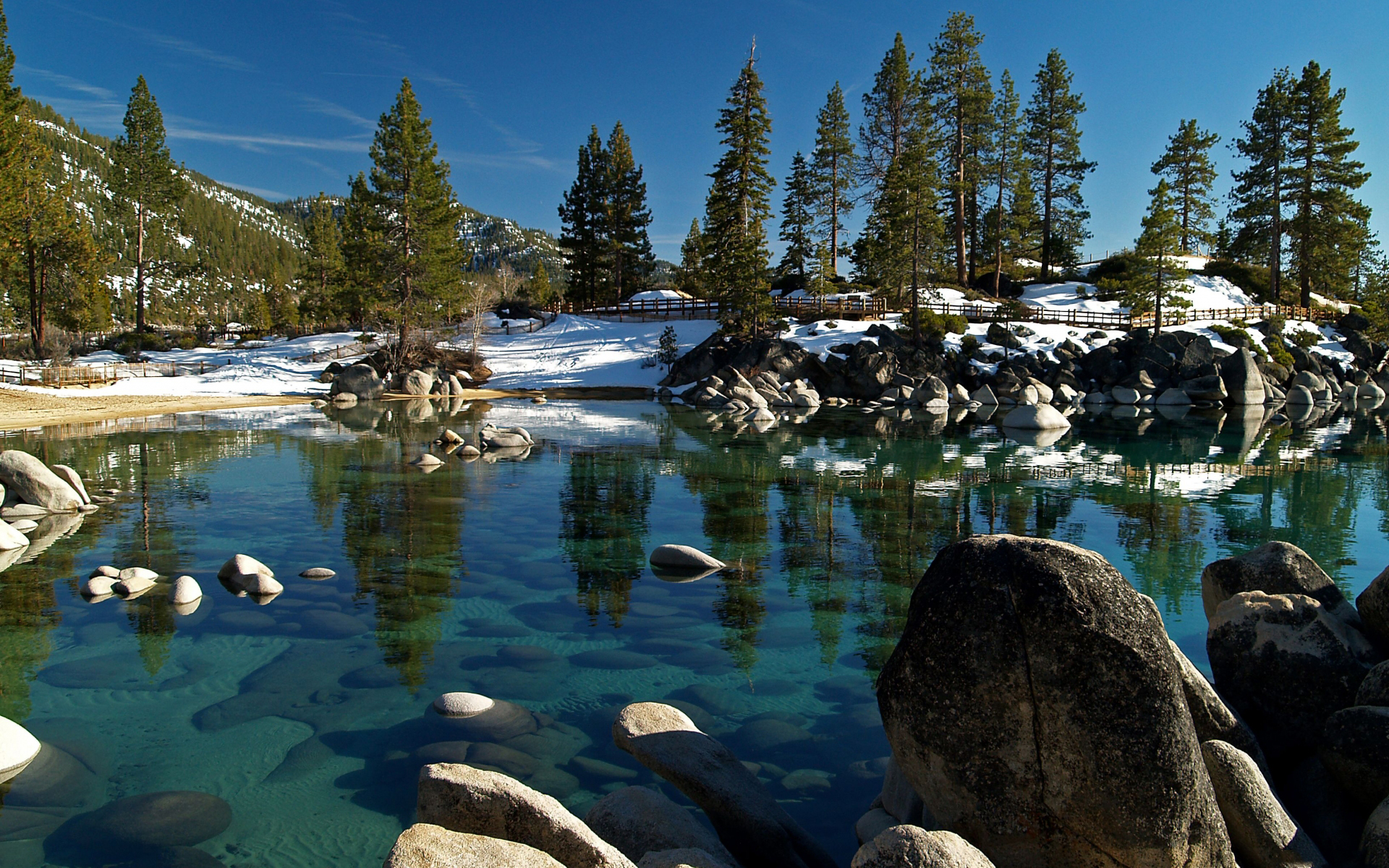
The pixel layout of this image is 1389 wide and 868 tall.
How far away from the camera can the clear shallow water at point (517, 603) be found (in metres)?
→ 5.84

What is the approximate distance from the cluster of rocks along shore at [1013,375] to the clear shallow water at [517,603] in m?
21.6

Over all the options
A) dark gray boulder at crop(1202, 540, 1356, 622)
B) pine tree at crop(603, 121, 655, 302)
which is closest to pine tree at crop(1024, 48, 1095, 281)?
pine tree at crop(603, 121, 655, 302)

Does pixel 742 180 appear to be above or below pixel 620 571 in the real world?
above

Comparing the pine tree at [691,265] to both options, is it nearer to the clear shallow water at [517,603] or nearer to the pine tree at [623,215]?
the pine tree at [623,215]

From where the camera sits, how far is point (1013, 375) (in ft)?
152

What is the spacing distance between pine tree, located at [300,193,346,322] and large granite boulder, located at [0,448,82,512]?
61042mm

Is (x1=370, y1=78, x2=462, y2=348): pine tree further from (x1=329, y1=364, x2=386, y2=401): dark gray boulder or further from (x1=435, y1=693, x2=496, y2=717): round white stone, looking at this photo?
(x1=435, y1=693, x2=496, y2=717): round white stone

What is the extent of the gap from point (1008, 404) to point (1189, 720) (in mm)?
43332

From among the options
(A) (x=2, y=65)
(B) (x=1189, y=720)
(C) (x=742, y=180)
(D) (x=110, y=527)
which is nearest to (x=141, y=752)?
(B) (x=1189, y=720)

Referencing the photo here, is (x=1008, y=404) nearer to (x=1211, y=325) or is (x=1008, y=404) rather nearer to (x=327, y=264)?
(x=1211, y=325)

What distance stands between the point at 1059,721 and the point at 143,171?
71.4 meters

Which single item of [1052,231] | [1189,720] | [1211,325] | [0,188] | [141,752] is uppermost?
[1052,231]

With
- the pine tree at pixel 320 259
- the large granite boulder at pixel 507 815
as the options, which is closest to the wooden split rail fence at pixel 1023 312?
the pine tree at pixel 320 259

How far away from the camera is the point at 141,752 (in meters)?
6.06
